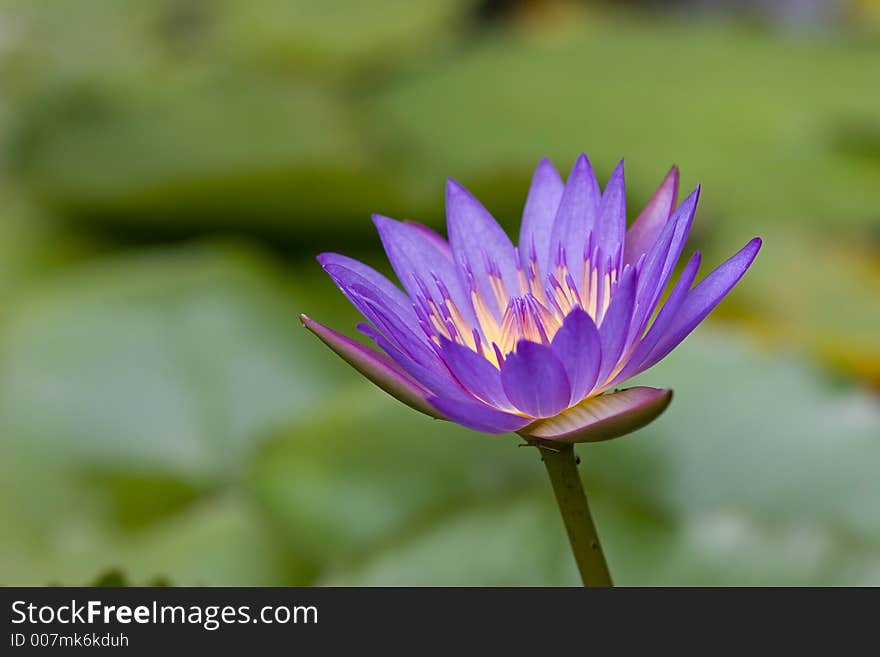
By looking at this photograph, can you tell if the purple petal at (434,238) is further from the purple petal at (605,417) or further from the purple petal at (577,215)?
the purple petal at (605,417)

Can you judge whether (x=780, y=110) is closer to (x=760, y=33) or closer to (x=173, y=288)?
(x=760, y=33)

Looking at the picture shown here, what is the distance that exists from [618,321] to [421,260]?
197mm

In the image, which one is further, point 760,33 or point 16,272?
point 760,33

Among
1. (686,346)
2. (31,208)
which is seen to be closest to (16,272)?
(31,208)

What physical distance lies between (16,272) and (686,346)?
1.20 metres

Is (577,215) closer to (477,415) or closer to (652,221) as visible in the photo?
(652,221)

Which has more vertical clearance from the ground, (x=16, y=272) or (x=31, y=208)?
(x=31, y=208)

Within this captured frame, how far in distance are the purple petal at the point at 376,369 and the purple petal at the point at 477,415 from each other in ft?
0.05

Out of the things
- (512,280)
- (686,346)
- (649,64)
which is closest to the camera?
(512,280)

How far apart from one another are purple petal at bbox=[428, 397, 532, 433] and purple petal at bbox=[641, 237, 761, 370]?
0.10m

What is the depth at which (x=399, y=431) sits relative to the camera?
1.25 metres
